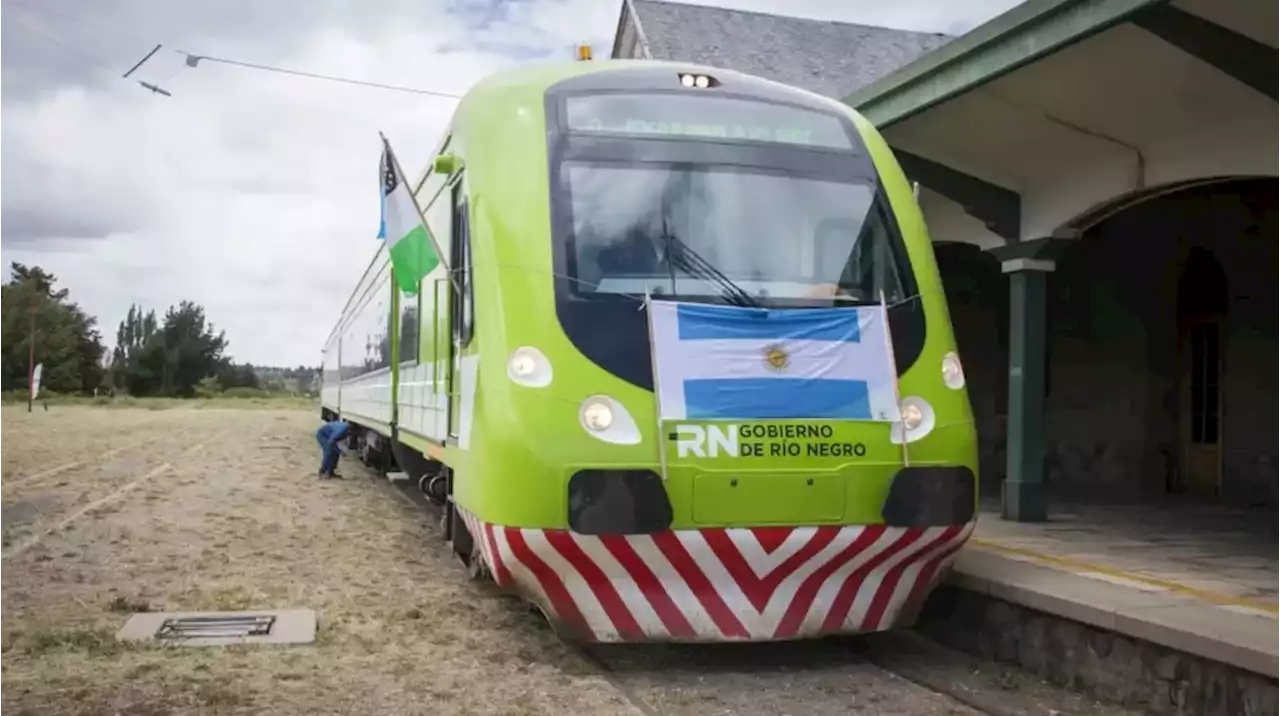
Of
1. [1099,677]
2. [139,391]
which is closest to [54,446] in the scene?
[1099,677]

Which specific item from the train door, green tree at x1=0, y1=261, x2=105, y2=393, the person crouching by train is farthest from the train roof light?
green tree at x1=0, y1=261, x2=105, y2=393

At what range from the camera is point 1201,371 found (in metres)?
13.3

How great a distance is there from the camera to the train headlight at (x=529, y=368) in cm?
583

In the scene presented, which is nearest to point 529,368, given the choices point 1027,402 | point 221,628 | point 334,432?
point 221,628

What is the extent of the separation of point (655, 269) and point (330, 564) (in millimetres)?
4351

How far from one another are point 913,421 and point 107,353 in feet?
276

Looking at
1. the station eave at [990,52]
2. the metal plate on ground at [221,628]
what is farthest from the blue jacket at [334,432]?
the metal plate on ground at [221,628]

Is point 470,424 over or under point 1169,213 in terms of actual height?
under

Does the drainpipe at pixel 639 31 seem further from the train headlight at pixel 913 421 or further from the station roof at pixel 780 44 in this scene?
the train headlight at pixel 913 421

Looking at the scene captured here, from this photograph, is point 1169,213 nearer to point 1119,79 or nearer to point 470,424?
point 1119,79

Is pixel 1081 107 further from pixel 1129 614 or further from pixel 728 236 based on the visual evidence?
pixel 1129 614

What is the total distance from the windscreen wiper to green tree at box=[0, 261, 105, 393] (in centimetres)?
6008

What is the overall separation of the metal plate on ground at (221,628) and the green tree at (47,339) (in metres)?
58.2

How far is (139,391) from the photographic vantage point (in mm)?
82125
